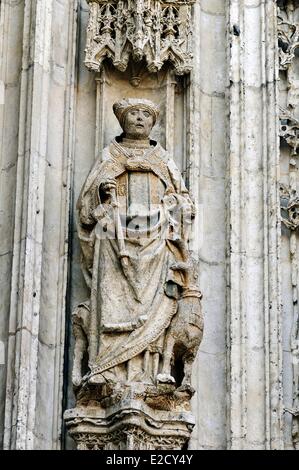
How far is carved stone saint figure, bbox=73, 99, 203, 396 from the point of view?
51.0ft

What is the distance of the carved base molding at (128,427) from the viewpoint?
1523 cm

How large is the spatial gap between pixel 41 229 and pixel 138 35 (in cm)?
168

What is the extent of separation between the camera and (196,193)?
16.5 metres

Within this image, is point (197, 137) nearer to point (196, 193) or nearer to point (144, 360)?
point (196, 193)

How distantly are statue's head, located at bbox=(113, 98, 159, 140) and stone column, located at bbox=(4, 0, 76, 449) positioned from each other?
1.82 feet

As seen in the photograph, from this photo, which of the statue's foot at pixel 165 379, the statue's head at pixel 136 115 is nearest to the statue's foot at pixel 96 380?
the statue's foot at pixel 165 379

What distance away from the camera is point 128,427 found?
15.2 m

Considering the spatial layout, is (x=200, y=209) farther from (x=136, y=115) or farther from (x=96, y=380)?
(x=96, y=380)

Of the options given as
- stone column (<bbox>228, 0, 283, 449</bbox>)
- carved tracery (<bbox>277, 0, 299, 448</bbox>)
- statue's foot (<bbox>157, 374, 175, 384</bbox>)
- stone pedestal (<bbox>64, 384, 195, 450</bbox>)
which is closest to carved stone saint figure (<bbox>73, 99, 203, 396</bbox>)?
statue's foot (<bbox>157, 374, 175, 384</bbox>)

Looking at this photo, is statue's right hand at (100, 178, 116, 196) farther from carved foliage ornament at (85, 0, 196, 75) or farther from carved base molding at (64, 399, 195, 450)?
carved base molding at (64, 399, 195, 450)

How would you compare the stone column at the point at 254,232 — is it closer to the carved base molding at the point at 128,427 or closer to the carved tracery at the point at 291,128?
the carved tracery at the point at 291,128

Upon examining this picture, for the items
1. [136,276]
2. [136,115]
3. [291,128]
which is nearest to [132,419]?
[136,276]
